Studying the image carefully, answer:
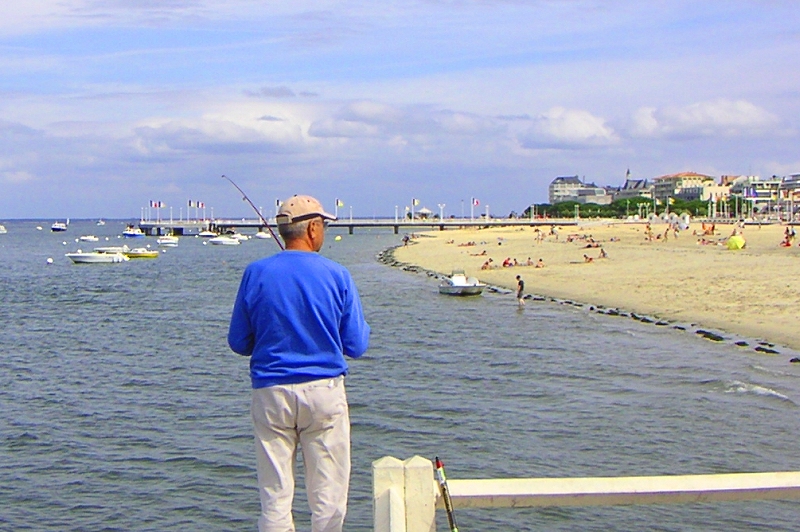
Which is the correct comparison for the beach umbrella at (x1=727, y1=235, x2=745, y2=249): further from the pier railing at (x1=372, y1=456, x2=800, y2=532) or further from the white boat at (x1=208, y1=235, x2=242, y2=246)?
the white boat at (x1=208, y1=235, x2=242, y2=246)

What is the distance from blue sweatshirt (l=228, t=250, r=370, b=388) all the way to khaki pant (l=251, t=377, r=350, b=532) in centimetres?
8

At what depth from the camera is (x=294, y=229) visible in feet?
15.8

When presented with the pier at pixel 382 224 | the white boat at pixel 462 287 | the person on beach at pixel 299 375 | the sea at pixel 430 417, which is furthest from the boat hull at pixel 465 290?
the pier at pixel 382 224

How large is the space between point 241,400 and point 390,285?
3126cm

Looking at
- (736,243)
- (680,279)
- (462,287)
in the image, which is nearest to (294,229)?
(462,287)

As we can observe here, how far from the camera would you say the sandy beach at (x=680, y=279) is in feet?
95.3

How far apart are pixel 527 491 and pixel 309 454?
3.65ft

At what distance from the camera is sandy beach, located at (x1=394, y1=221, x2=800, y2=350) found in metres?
29.0

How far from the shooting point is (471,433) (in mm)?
15312

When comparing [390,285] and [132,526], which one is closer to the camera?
[132,526]

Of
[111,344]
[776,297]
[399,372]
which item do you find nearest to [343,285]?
[399,372]

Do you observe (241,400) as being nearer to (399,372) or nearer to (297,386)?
(399,372)

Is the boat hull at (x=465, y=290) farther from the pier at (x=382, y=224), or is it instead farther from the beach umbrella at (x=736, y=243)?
the pier at (x=382, y=224)

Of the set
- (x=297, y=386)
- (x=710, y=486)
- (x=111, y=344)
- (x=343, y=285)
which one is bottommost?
(x=111, y=344)
